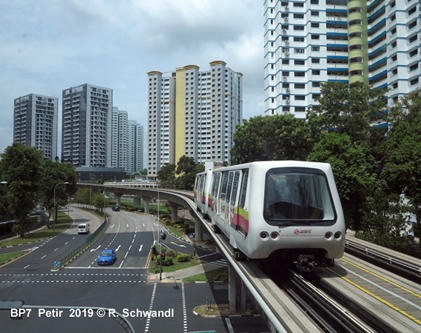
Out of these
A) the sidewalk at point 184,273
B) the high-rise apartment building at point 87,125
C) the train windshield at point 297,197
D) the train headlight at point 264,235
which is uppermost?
the high-rise apartment building at point 87,125

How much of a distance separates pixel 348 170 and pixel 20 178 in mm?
47150

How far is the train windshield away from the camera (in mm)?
10320

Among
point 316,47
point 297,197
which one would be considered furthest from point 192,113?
point 297,197

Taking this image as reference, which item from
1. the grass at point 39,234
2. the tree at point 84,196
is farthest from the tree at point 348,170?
the tree at point 84,196

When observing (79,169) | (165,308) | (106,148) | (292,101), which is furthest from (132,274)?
(106,148)

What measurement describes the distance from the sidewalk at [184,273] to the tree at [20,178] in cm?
2866

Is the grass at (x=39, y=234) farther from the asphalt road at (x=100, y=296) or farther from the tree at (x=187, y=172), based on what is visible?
the tree at (x=187, y=172)

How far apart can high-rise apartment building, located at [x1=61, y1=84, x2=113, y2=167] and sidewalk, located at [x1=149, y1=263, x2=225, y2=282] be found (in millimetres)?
137914

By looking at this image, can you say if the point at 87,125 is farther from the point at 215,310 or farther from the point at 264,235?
the point at 264,235

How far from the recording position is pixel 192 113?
134625 mm

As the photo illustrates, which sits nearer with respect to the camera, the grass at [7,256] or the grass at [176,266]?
the grass at [176,266]

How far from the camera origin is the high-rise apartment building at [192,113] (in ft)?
434

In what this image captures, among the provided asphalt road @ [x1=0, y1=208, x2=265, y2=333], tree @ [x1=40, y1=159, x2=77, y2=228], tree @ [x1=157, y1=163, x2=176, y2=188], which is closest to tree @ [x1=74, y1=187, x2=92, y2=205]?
tree @ [x1=157, y1=163, x2=176, y2=188]

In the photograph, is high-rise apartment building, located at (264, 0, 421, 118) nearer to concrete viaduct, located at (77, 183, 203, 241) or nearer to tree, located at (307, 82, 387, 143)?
concrete viaduct, located at (77, 183, 203, 241)
